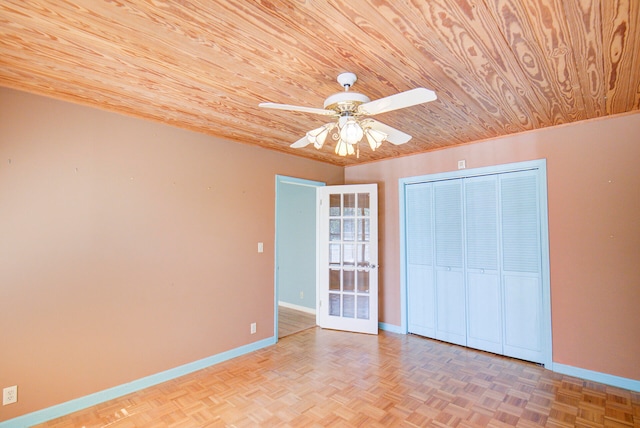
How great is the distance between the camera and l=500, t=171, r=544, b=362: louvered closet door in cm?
331

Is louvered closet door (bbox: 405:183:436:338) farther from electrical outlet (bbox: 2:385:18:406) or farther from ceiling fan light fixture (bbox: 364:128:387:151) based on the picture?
electrical outlet (bbox: 2:385:18:406)

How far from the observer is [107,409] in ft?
8.27

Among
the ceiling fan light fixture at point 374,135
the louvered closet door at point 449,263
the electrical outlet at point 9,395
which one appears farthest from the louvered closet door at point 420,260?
the electrical outlet at point 9,395

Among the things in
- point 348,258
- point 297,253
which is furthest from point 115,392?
point 297,253

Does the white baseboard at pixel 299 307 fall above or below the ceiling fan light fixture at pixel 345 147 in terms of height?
below

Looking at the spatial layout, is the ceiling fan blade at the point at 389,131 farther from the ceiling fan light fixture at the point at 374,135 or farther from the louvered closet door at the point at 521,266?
the louvered closet door at the point at 521,266

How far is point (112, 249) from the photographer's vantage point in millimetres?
2730

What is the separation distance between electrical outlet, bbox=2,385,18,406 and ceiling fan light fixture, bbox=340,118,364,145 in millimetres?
2848

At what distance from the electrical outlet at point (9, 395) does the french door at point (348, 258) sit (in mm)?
3184

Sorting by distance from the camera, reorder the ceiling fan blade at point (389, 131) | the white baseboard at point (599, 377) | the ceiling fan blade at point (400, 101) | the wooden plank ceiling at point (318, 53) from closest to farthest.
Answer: the wooden plank ceiling at point (318, 53) → the ceiling fan blade at point (400, 101) → the ceiling fan blade at point (389, 131) → the white baseboard at point (599, 377)

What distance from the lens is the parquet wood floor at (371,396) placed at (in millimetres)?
2367

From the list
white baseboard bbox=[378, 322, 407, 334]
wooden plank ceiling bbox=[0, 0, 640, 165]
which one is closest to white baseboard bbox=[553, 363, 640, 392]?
white baseboard bbox=[378, 322, 407, 334]

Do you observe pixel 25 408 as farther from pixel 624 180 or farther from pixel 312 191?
pixel 624 180

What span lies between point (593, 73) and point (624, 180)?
1325 millimetres
